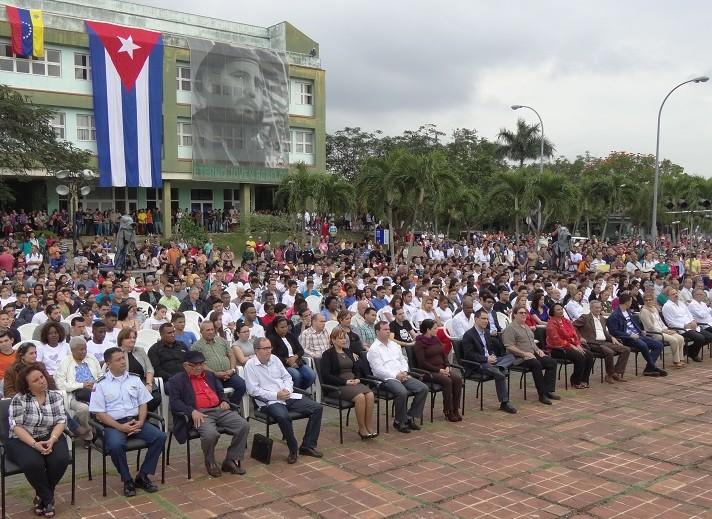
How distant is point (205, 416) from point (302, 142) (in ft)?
109

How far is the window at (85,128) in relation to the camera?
1213 inches

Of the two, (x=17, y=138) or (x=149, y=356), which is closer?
(x=149, y=356)

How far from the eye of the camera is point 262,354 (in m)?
6.89

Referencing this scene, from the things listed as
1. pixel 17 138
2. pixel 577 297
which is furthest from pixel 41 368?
pixel 17 138

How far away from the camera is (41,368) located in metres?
5.50

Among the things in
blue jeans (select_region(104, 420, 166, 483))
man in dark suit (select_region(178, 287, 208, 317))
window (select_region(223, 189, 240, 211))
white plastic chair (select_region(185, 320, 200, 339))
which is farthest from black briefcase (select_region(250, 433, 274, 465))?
window (select_region(223, 189, 240, 211))

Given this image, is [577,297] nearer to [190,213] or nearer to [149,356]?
[149,356]

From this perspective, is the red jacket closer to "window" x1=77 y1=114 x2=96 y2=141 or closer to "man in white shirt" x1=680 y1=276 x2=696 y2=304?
"man in white shirt" x1=680 y1=276 x2=696 y2=304

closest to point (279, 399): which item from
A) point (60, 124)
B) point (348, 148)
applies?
point (60, 124)

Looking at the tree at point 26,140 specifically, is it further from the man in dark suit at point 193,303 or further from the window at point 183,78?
the man in dark suit at point 193,303

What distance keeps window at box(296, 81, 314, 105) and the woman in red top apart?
30.8 metres

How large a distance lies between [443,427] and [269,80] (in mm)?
31175

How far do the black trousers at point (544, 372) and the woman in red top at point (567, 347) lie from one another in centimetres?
59

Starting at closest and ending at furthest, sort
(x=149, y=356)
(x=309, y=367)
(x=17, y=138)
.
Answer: (x=149, y=356)
(x=309, y=367)
(x=17, y=138)
